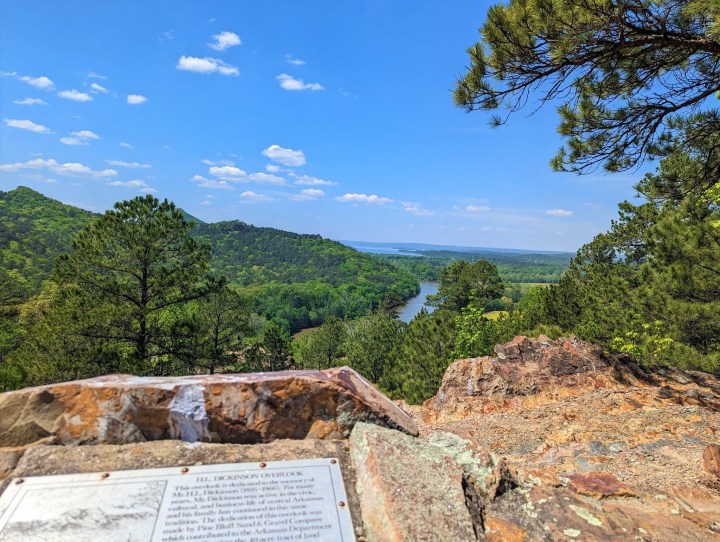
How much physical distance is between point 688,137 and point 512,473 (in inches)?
228

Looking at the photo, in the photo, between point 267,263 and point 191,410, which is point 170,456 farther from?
point 267,263

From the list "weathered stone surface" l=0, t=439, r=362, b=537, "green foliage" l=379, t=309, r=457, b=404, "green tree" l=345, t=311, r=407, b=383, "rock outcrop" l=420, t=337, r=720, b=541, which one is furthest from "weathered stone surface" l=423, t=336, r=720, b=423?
"green tree" l=345, t=311, r=407, b=383

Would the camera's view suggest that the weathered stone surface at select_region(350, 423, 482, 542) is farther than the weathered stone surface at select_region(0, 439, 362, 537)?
No

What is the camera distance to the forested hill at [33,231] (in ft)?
150

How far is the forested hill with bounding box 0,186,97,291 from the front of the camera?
4578 centimetres

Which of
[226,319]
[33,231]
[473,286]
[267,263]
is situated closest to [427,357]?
[226,319]

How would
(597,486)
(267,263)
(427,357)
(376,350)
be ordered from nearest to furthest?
(597,486), (427,357), (376,350), (267,263)

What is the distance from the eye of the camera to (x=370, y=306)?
8369cm

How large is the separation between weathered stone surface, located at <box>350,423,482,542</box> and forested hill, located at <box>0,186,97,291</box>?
3306 cm

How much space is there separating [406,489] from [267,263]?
121839 millimetres

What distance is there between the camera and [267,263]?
121 m

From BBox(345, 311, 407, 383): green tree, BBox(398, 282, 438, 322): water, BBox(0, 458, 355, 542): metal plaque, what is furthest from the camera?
BBox(398, 282, 438, 322): water

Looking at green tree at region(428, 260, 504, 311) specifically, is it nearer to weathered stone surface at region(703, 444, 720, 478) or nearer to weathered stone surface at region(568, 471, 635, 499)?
weathered stone surface at region(703, 444, 720, 478)

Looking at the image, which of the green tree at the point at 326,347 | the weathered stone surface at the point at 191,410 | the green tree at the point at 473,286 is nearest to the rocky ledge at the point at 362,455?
the weathered stone surface at the point at 191,410
